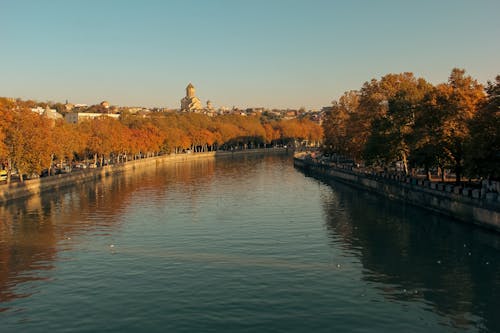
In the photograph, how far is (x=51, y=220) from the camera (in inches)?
2218

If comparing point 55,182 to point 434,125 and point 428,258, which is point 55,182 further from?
point 428,258

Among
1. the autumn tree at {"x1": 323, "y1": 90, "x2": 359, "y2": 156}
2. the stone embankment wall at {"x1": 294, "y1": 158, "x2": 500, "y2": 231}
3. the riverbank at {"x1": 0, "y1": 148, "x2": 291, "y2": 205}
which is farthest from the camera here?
the autumn tree at {"x1": 323, "y1": 90, "x2": 359, "y2": 156}

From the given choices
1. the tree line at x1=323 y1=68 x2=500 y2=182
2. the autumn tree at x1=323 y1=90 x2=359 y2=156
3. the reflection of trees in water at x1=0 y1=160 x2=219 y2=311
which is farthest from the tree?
the autumn tree at x1=323 y1=90 x2=359 y2=156

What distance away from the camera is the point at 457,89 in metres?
64.1

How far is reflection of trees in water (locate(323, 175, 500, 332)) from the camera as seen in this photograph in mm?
28688

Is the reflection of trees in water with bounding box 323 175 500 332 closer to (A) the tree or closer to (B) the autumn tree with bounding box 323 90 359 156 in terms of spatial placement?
(A) the tree

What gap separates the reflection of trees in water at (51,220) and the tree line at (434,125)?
98.6ft

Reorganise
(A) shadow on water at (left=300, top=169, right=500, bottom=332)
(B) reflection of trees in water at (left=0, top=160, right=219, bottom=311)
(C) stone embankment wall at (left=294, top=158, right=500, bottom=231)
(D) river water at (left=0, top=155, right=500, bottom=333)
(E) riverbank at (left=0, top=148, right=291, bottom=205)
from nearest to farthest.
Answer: (D) river water at (left=0, top=155, right=500, bottom=333), (A) shadow on water at (left=300, top=169, right=500, bottom=332), (B) reflection of trees in water at (left=0, top=160, right=219, bottom=311), (C) stone embankment wall at (left=294, top=158, right=500, bottom=231), (E) riverbank at (left=0, top=148, right=291, bottom=205)

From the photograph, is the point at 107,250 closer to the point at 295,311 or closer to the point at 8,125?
the point at 295,311

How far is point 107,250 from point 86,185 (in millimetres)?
56604

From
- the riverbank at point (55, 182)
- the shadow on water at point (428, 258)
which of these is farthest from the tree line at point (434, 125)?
the riverbank at point (55, 182)

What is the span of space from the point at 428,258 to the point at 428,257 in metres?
0.33

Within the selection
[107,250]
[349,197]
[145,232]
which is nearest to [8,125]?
[145,232]

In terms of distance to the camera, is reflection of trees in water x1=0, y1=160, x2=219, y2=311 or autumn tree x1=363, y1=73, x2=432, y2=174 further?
autumn tree x1=363, y1=73, x2=432, y2=174
